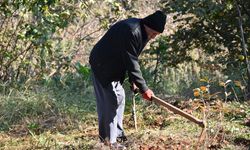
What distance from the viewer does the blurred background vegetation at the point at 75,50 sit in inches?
277

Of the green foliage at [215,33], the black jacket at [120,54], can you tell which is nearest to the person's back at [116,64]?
the black jacket at [120,54]

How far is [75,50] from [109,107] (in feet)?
13.7

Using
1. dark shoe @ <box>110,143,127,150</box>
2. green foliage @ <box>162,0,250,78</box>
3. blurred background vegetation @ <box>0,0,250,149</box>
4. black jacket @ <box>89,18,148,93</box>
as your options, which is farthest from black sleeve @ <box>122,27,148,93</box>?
green foliage @ <box>162,0,250,78</box>

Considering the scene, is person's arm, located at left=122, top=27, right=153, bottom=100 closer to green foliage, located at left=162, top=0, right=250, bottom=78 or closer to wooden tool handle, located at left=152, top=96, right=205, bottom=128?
wooden tool handle, located at left=152, top=96, right=205, bottom=128

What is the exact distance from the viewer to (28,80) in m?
8.18

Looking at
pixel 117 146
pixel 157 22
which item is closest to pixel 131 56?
pixel 157 22

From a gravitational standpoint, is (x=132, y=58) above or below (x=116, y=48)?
below

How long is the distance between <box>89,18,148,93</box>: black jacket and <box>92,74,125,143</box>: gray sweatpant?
0.30 feet

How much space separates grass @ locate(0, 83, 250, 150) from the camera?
529 centimetres

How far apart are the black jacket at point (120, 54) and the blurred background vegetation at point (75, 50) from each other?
5.84ft

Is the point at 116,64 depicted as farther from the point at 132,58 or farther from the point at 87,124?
the point at 87,124

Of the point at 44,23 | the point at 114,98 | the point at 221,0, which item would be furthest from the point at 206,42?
the point at 114,98

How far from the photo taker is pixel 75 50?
9039 mm

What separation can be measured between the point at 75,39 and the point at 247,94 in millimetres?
3535
